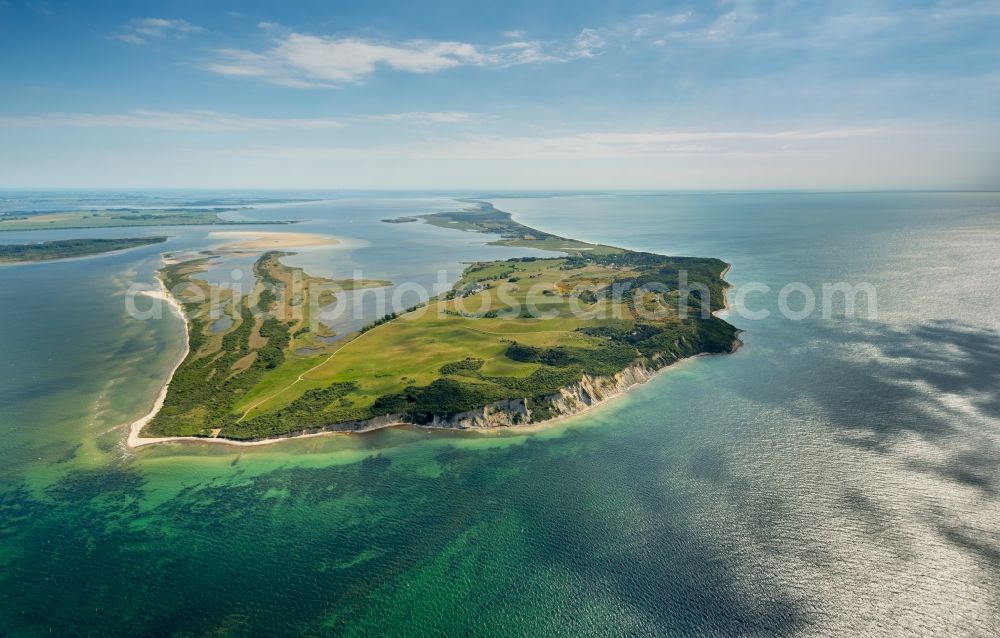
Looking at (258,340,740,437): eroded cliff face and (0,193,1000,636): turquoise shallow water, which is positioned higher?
(258,340,740,437): eroded cliff face

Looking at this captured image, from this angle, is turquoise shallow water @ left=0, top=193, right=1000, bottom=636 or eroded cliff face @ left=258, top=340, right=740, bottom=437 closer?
turquoise shallow water @ left=0, top=193, right=1000, bottom=636

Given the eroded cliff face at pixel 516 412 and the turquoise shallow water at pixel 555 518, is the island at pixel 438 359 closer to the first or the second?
the eroded cliff face at pixel 516 412

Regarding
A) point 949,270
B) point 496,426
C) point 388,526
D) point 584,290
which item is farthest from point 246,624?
Result: point 949,270

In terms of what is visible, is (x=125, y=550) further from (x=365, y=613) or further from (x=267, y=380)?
(x=267, y=380)

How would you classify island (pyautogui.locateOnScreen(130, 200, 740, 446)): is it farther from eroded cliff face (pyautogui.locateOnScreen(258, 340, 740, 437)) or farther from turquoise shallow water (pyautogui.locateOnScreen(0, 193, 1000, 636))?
turquoise shallow water (pyautogui.locateOnScreen(0, 193, 1000, 636))

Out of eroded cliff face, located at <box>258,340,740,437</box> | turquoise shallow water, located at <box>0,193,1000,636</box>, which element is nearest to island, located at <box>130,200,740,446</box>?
eroded cliff face, located at <box>258,340,740,437</box>

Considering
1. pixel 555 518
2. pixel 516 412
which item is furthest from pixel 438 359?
pixel 555 518

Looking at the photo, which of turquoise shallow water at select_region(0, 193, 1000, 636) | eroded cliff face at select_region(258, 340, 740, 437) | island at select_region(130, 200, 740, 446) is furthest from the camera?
island at select_region(130, 200, 740, 446)

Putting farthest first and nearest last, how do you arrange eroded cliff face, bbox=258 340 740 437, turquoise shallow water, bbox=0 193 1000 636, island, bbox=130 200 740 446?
island, bbox=130 200 740 446 → eroded cliff face, bbox=258 340 740 437 → turquoise shallow water, bbox=0 193 1000 636
